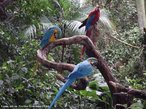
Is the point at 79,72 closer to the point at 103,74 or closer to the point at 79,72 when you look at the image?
the point at 79,72

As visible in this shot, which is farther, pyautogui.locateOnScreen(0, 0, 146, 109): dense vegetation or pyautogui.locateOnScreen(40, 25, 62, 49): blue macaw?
pyautogui.locateOnScreen(40, 25, 62, 49): blue macaw

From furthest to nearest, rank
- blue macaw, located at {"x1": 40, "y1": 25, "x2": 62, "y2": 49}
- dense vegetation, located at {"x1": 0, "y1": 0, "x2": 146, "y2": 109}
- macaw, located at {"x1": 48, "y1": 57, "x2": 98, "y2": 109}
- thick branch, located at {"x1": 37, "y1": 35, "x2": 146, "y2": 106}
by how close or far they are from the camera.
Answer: blue macaw, located at {"x1": 40, "y1": 25, "x2": 62, "y2": 49}, dense vegetation, located at {"x1": 0, "y1": 0, "x2": 146, "y2": 109}, thick branch, located at {"x1": 37, "y1": 35, "x2": 146, "y2": 106}, macaw, located at {"x1": 48, "y1": 57, "x2": 98, "y2": 109}

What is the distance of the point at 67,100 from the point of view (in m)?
2.30

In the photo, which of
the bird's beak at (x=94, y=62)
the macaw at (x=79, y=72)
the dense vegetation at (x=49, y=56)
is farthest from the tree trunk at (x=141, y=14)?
the macaw at (x=79, y=72)

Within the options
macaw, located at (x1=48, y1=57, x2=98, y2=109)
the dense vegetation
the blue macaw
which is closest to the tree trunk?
the dense vegetation

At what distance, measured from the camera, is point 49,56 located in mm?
2779

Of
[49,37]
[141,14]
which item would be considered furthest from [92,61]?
[141,14]

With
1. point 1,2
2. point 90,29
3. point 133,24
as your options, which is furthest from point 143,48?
point 133,24

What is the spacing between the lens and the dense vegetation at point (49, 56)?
2164 mm

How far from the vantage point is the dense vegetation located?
2.16 meters


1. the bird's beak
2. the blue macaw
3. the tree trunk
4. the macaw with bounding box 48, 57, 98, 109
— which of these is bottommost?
the tree trunk

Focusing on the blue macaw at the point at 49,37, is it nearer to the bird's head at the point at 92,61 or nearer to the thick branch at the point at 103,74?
the thick branch at the point at 103,74

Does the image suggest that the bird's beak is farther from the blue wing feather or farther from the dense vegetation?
the dense vegetation

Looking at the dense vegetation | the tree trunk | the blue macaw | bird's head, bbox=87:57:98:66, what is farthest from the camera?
the tree trunk
